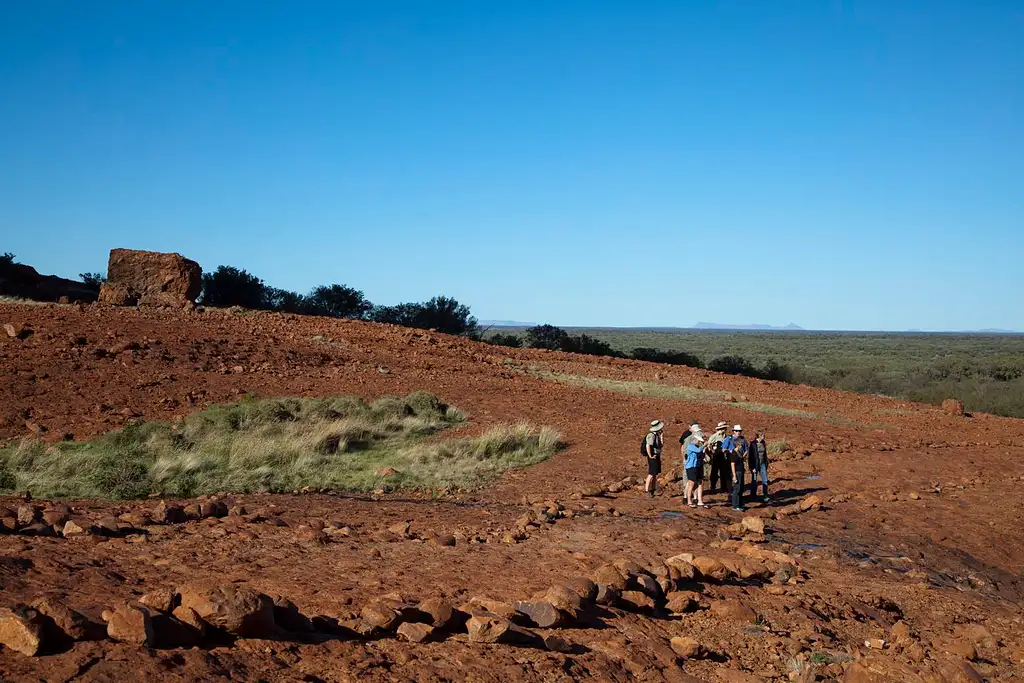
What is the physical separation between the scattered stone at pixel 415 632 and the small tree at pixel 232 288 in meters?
35.8

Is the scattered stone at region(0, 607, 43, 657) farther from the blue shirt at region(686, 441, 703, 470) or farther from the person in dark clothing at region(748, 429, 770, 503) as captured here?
the person in dark clothing at region(748, 429, 770, 503)

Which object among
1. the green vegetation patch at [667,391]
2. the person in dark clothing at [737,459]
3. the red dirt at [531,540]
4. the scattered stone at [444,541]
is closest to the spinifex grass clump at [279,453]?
the red dirt at [531,540]

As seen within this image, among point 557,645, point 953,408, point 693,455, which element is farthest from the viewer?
point 953,408

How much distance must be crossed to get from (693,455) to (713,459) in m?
1.35

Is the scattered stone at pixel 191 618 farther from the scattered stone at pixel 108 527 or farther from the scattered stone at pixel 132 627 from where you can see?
the scattered stone at pixel 108 527

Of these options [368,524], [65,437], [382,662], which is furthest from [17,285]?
[382,662]

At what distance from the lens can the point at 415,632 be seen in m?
Result: 6.40

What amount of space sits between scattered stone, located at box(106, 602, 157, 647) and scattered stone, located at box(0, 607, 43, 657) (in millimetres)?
396

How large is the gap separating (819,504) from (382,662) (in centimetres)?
952

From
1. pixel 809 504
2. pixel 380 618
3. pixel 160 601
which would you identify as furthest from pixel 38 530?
pixel 809 504

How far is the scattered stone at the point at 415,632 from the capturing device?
251 inches

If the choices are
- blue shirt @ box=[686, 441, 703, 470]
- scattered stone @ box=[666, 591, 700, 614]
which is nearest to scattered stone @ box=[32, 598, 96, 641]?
scattered stone @ box=[666, 591, 700, 614]

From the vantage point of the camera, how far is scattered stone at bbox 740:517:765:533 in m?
11.8

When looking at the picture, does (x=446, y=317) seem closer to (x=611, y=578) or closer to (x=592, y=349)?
(x=592, y=349)
